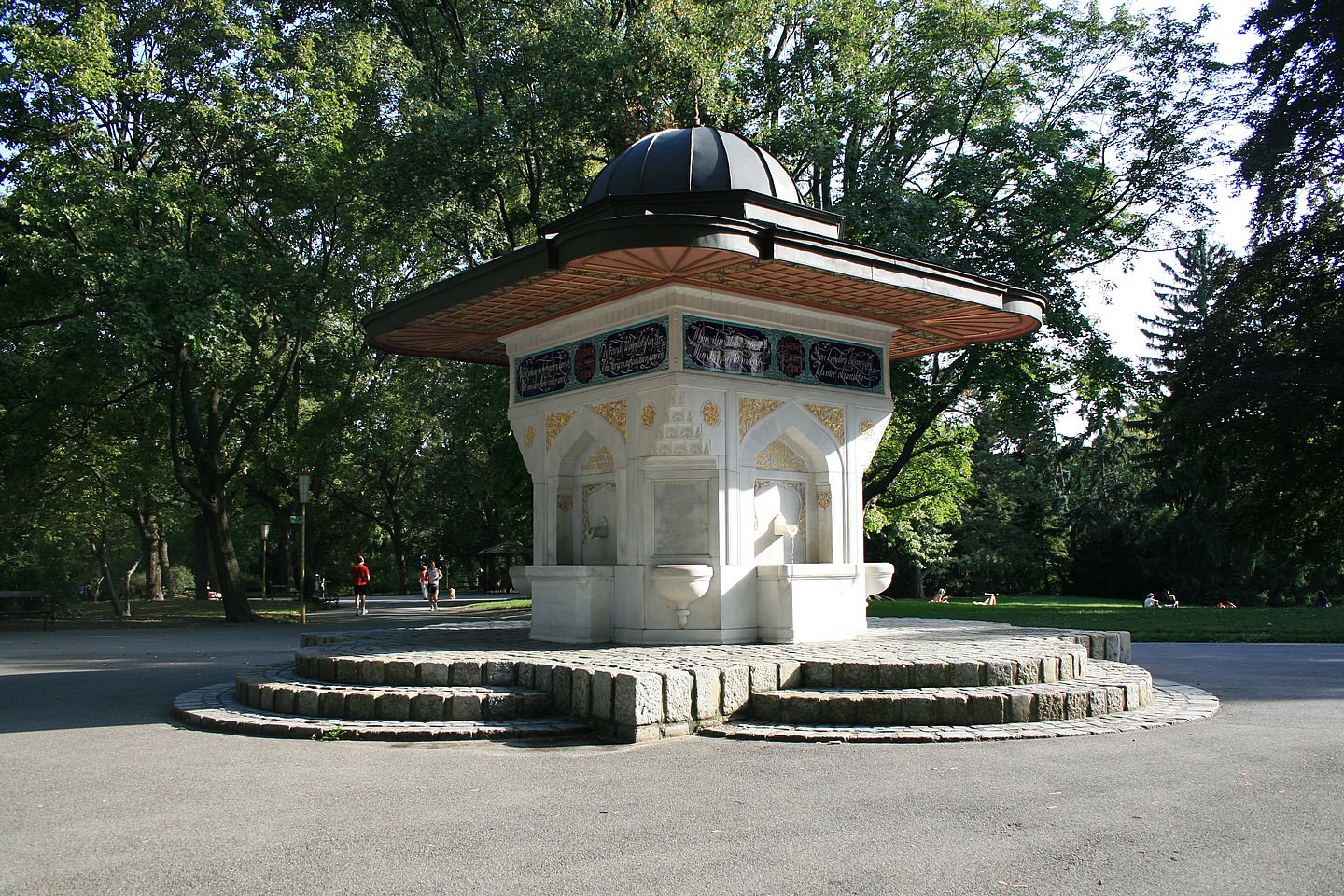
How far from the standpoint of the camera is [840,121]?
2139 cm

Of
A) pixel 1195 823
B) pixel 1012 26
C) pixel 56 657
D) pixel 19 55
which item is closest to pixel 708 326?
pixel 1195 823

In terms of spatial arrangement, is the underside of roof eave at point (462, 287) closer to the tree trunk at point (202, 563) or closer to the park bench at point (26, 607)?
the park bench at point (26, 607)

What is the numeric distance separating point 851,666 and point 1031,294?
5.87 meters

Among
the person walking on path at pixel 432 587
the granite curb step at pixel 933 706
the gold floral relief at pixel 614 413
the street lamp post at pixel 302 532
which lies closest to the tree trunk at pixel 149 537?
the street lamp post at pixel 302 532

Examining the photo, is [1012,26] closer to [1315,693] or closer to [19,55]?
[1315,693]

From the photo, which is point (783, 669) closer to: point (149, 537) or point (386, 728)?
point (386, 728)

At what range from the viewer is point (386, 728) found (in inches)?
323

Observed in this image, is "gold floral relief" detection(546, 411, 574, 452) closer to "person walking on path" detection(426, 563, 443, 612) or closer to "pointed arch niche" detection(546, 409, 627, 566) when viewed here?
Answer: "pointed arch niche" detection(546, 409, 627, 566)

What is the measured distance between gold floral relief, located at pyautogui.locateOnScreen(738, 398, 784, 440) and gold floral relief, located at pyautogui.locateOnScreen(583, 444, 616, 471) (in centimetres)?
172

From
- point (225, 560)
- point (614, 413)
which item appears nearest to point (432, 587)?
point (225, 560)

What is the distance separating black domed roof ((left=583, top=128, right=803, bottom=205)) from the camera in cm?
1213

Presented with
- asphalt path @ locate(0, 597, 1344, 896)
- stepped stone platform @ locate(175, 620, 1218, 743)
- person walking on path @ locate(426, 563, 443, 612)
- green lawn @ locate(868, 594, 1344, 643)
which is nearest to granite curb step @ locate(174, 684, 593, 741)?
stepped stone platform @ locate(175, 620, 1218, 743)

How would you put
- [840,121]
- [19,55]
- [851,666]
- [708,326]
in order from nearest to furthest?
[851,666] < [708,326] < [19,55] < [840,121]

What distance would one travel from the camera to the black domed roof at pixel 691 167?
478 inches
